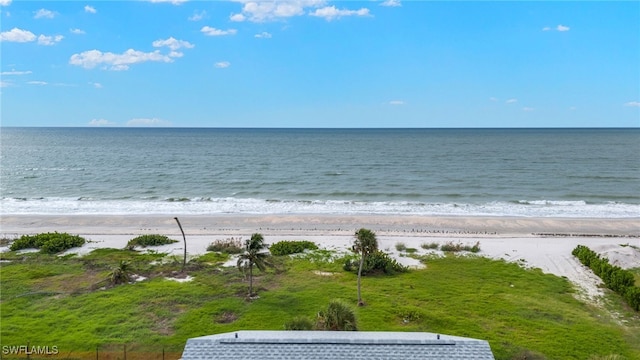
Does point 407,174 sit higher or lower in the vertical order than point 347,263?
higher

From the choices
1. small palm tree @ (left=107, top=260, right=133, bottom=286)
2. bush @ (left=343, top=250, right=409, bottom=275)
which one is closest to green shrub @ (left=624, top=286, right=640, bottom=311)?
bush @ (left=343, top=250, right=409, bottom=275)

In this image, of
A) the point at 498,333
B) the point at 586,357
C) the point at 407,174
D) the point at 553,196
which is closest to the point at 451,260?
the point at 498,333

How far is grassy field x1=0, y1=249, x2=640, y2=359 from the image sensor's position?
21312 millimetres

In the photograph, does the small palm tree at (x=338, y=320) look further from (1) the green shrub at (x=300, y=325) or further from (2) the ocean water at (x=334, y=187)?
(2) the ocean water at (x=334, y=187)

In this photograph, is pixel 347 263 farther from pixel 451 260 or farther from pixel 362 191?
pixel 362 191

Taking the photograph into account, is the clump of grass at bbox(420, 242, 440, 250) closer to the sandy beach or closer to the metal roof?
the sandy beach

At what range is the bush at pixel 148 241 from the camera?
37719 mm

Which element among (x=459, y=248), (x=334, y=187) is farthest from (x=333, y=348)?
(x=334, y=187)

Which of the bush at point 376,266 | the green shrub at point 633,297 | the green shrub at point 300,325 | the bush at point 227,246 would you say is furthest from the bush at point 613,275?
the bush at point 227,246

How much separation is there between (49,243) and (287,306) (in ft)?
80.3

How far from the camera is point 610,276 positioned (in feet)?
93.2

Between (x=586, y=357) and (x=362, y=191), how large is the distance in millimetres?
45700

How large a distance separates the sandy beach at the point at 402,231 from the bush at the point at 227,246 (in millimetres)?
1266

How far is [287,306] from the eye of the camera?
2528 centimetres
